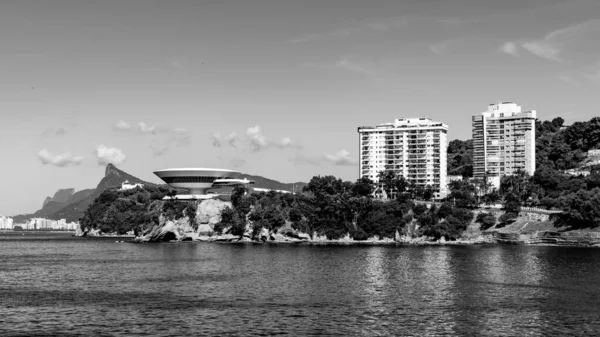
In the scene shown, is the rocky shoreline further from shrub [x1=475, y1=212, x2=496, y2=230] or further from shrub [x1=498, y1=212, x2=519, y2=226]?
shrub [x1=498, y1=212, x2=519, y2=226]

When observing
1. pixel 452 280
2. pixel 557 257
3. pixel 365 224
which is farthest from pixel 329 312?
pixel 365 224

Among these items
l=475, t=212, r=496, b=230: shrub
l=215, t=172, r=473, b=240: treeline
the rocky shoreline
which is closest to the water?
the rocky shoreline

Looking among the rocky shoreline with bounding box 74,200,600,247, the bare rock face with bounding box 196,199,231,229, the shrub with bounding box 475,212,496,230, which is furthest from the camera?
the bare rock face with bounding box 196,199,231,229

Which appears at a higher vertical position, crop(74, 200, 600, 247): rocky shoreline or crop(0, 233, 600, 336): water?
crop(74, 200, 600, 247): rocky shoreline

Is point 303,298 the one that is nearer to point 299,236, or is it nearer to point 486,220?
point 486,220

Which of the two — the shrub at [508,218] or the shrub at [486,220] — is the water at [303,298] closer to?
the shrub at [486,220]

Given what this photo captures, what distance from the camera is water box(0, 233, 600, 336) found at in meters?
48.9

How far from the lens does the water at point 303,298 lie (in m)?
48.9

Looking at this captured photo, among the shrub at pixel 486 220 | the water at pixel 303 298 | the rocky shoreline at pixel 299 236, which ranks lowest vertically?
the water at pixel 303 298

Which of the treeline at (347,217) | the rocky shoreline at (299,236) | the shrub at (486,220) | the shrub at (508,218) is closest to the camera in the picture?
the rocky shoreline at (299,236)

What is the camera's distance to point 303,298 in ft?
209

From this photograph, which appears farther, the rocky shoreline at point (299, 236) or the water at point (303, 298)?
the rocky shoreline at point (299, 236)

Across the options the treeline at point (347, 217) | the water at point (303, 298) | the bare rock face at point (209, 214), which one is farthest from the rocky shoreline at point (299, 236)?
the water at point (303, 298)

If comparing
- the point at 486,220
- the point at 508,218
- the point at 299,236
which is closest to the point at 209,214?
the point at 299,236
